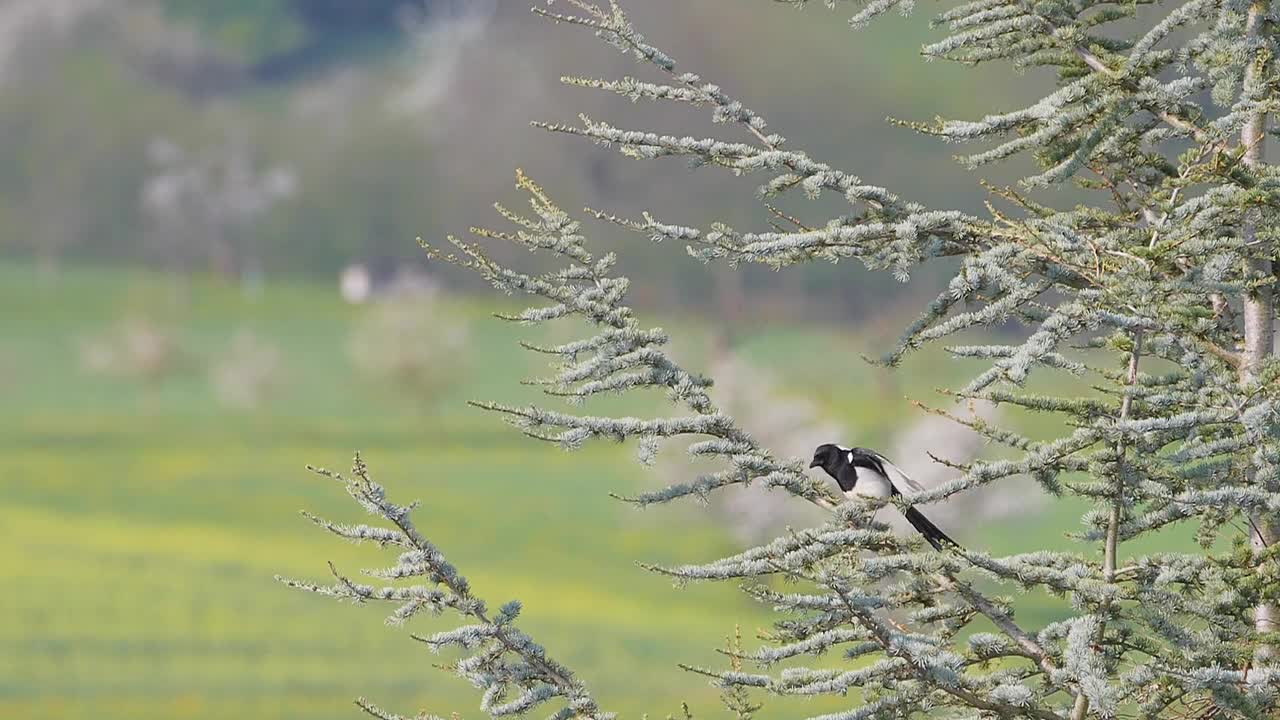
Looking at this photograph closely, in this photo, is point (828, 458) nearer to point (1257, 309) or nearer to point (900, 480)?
point (900, 480)

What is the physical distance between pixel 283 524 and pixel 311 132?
2120cm

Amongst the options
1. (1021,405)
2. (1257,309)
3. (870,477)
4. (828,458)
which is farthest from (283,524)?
(1021,405)

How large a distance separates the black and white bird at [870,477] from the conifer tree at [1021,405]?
0.64 feet

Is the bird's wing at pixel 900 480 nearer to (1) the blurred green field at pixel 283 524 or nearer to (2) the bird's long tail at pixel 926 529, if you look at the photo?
(2) the bird's long tail at pixel 926 529

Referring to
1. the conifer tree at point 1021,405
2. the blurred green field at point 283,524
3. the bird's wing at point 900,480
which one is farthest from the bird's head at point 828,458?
the blurred green field at point 283,524

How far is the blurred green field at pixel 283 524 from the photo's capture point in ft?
121

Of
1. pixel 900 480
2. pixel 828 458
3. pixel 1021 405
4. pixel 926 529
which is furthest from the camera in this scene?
pixel 828 458

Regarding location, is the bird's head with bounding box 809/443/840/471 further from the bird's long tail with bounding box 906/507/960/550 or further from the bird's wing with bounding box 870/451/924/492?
the bird's long tail with bounding box 906/507/960/550

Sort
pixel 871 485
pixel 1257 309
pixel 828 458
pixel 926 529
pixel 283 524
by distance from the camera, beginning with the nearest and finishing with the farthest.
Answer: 1. pixel 926 529
2. pixel 871 485
3. pixel 1257 309
4. pixel 828 458
5. pixel 283 524

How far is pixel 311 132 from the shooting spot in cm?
6519

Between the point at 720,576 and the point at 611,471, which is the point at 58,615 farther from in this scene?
the point at 720,576

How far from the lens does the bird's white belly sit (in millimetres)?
6453

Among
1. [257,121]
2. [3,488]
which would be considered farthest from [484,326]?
[3,488]

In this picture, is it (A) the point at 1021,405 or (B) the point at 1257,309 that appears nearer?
(A) the point at 1021,405
